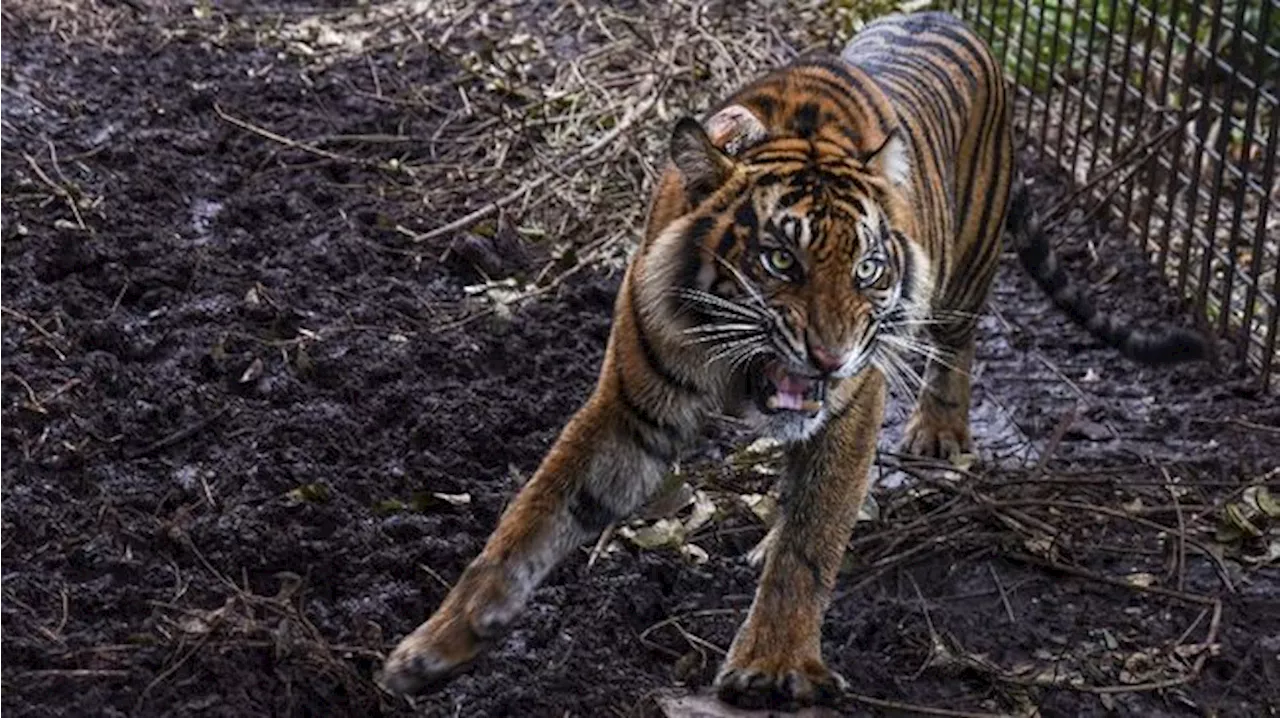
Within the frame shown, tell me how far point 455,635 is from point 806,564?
2.40 ft

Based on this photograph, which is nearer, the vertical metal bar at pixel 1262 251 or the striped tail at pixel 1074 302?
the striped tail at pixel 1074 302

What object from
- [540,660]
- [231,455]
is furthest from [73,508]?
[540,660]

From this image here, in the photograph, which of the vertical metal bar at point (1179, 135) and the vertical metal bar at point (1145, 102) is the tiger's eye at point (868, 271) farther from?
the vertical metal bar at point (1145, 102)

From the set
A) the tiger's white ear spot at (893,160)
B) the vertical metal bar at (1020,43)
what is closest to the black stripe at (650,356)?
the tiger's white ear spot at (893,160)

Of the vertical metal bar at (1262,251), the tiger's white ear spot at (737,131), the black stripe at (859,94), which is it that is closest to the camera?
the tiger's white ear spot at (737,131)

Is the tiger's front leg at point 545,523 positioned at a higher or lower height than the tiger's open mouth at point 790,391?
lower

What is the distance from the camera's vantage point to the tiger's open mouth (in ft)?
14.4

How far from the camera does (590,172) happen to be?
24.2ft

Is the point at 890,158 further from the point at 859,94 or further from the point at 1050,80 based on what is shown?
the point at 1050,80

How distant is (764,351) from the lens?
14.1ft

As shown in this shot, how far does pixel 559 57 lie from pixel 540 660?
4109 mm

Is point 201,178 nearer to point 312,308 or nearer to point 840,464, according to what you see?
point 312,308

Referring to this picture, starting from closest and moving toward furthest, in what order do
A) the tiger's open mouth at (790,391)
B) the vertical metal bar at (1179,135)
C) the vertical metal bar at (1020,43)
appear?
the tiger's open mouth at (790,391) → the vertical metal bar at (1179,135) → the vertical metal bar at (1020,43)

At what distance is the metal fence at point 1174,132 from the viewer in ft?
21.2
